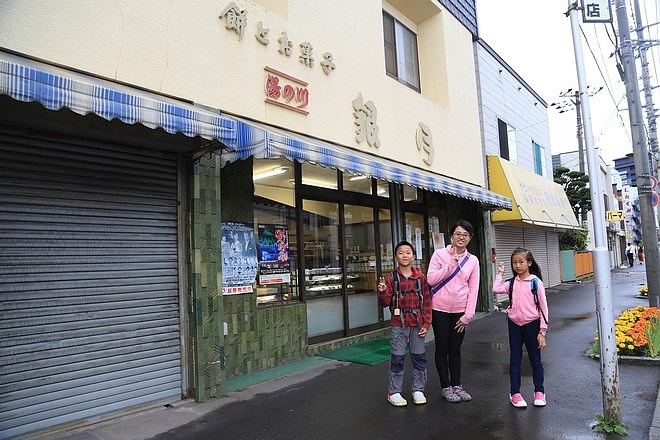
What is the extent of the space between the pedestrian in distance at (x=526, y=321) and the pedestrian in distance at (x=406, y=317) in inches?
34.5

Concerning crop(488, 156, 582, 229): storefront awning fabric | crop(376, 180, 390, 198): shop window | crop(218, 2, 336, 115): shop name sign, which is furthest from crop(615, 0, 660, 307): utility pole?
crop(218, 2, 336, 115): shop name sign

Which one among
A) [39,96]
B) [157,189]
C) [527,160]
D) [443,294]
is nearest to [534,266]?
[443,294]

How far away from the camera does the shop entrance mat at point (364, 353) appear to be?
680 centimetres

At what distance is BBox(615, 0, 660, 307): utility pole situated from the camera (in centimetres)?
916

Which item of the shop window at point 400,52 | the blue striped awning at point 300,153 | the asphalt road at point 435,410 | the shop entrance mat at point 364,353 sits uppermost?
the shop window at point 400,52

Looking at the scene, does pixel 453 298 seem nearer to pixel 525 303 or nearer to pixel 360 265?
pixel 525 303

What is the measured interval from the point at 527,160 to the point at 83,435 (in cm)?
1586

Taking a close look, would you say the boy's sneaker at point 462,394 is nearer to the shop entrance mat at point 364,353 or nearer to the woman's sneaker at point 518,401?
the woman's sneaker at point 518,401

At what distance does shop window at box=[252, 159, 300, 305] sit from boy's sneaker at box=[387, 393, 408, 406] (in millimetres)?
2511

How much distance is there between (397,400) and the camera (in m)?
4.77

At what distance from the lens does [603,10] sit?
16.4ft

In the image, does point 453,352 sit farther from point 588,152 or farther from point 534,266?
point 588,152

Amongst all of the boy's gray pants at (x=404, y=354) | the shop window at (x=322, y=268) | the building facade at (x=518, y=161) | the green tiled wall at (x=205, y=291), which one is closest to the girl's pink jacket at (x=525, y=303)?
the boy's gray pants at (x=404, y=354)

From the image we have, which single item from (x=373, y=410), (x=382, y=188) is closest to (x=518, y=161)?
(x=382, y=188)
